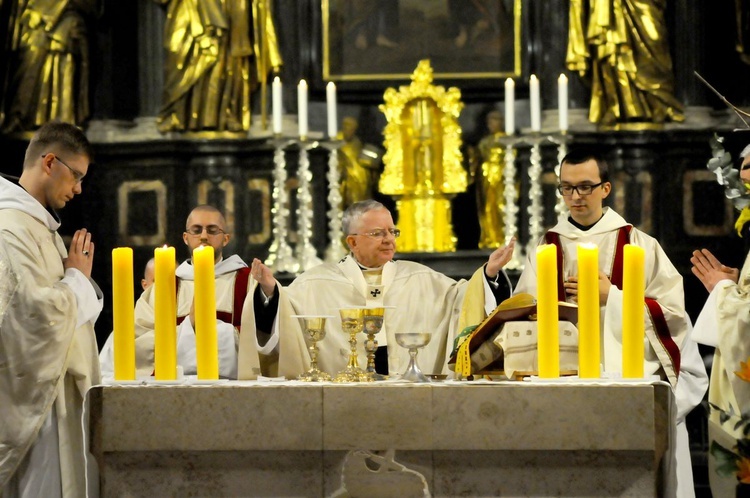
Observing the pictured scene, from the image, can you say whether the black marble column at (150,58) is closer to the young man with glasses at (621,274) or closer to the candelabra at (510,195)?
the candelabra at (510,195)

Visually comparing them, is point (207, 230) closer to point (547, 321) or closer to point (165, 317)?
point (165, 317)

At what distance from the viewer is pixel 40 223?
15.1 feet

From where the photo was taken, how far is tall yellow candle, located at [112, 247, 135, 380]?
3.75m

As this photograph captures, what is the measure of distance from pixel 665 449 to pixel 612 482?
0.59 ft

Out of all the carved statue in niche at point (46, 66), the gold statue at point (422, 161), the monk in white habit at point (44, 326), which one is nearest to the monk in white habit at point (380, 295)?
the monk in white habit at point (44, 326)

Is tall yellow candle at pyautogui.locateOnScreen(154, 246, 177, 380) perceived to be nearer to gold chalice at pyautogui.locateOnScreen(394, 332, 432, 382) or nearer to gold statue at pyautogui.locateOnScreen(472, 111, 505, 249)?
gold chalice at pyautogui.locateOnScreen(394, 332, 432, 382)

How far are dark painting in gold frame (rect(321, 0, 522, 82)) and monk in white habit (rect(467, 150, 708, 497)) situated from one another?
11.7ft

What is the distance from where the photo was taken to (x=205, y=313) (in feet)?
12.2

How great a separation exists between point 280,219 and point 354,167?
29.1 inches

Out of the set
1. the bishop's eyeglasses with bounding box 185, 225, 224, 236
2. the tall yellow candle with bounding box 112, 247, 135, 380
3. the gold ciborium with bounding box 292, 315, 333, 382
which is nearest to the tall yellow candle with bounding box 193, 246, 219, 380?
the tall yellow candle with bounding box 112, 247, 135, 380

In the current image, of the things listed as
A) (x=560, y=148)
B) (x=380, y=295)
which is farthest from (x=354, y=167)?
(x=380, y=295)

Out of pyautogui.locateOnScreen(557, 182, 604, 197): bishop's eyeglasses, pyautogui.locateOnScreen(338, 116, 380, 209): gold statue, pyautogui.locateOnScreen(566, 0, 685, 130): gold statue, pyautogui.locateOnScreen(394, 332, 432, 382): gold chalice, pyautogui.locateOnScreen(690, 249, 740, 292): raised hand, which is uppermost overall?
pyautogui.locateOnScreen(566, 0, 685, 130): gold statue

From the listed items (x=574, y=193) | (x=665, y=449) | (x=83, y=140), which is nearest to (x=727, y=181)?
(x=574, y=193)

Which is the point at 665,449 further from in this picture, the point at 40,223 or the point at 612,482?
the point at 40,223
